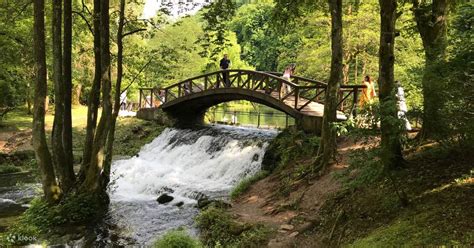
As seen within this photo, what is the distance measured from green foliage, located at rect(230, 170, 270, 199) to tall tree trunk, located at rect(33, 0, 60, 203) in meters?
4.81

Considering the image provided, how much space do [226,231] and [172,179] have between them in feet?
21.0

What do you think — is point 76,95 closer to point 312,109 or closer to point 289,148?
point 312,109

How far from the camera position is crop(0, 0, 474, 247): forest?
589 centimetres

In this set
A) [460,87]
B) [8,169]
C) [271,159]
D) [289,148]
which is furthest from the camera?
[8,169]

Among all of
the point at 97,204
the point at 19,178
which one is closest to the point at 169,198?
the point at 97,204

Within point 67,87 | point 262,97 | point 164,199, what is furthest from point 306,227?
point 262,97

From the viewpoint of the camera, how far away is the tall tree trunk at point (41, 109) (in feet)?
32.4

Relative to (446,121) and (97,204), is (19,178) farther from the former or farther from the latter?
(446,121)

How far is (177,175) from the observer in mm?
15492

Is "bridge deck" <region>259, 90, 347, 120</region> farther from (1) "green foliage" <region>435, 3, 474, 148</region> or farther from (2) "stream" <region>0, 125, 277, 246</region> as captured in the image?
(1) "green foliage" <region>435, 3, 474, 148</region>

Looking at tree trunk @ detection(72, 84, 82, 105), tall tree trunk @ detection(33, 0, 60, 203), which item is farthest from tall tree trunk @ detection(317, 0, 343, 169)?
tree trunk @ detection(72, 84, 82, 105)

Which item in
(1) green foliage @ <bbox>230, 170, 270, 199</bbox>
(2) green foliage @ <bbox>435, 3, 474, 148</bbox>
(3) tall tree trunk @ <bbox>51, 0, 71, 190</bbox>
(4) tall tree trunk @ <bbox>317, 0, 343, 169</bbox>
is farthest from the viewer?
(1) green foliage @ <bbox>230, 170, 270, 199</bbox>

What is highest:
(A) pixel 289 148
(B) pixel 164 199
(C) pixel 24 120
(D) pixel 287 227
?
(C) pixel 24 120

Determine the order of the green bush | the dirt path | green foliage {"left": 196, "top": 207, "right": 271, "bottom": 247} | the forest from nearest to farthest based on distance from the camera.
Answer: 1. the forest
2. the dirt path
3. green foliage {"left": 196, "top": 207, "right": 271, "bottom": 247}
4. the green bush
